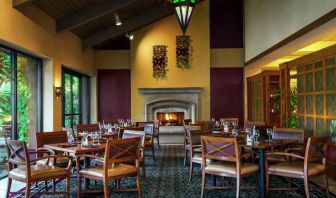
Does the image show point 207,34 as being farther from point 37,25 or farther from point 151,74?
point 37,25

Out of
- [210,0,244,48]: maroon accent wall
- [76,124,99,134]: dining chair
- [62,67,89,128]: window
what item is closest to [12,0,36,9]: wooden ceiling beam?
[76,124,99,134]: dining chair

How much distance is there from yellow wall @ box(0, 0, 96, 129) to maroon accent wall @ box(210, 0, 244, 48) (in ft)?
14.5

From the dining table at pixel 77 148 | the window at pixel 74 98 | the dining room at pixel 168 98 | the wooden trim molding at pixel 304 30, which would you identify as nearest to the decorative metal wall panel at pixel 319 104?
the dining room at pixel 168 98

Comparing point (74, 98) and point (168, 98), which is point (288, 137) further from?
point (74, 98)

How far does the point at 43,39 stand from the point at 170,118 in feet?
18.3

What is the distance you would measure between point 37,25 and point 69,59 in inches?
79.0

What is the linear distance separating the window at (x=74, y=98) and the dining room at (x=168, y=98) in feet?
0.22

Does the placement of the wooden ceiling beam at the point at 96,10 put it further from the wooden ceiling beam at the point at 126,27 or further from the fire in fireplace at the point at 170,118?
the fire in fireplace at the point at 170,118

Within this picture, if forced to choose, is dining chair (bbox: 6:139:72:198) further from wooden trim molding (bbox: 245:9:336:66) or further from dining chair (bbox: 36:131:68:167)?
wooden trim molding (bbox: 245:9:336:66)

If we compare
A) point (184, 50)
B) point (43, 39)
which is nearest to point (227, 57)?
point (184, 50)

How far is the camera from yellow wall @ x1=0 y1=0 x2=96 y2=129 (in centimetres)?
528

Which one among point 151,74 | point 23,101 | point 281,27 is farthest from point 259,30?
point 23,101

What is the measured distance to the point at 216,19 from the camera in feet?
35.6

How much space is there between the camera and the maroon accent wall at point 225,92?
10.8 m
